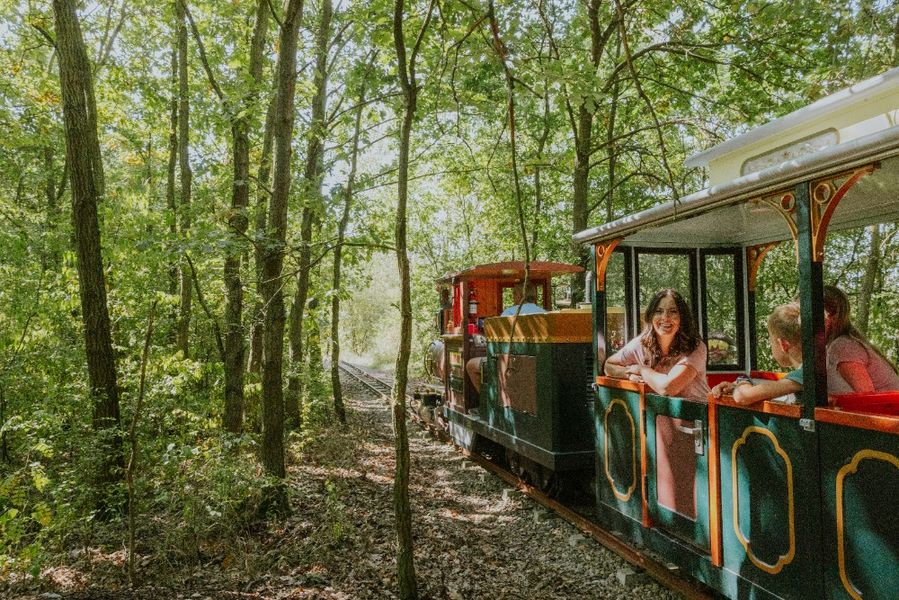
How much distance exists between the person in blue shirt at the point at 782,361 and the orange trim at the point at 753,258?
2415 millimetres

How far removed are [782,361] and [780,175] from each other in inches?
47.6

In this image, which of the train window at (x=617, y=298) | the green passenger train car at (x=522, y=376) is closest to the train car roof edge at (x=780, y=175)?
the green passenger train car at (x=522, y=376)

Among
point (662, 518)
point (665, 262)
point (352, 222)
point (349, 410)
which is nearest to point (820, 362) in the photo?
point (662, 518)

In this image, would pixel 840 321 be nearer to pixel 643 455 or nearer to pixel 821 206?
pixel 821 206

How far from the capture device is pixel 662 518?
4.44m

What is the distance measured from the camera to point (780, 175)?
Result: 3.13m

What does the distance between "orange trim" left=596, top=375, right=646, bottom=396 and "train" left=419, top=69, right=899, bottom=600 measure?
0.06ft

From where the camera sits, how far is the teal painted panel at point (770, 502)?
3.07 metres

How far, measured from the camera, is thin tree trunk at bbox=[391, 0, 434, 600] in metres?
3.42

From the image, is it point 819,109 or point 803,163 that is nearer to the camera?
point 803,163

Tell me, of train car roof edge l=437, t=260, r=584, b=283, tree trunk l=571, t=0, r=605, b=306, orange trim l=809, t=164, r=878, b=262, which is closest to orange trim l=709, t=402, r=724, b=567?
orange trim l=809, t=164, r=878, b=262

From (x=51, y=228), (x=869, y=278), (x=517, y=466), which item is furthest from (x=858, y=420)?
(x=51, y=228)

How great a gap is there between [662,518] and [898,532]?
200 centimetres

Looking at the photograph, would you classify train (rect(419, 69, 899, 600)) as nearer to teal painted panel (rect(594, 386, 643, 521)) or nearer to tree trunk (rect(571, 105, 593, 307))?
teal painted panel (rect(594, 386, 643, 521))
